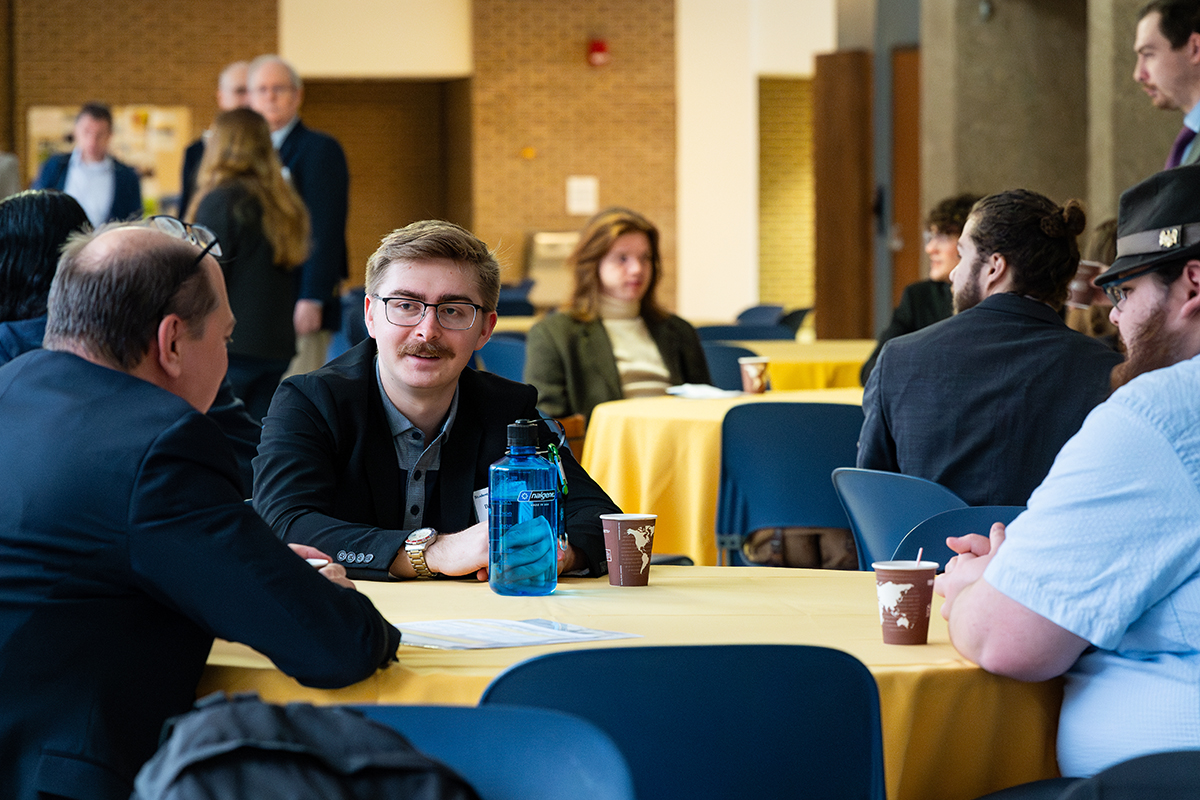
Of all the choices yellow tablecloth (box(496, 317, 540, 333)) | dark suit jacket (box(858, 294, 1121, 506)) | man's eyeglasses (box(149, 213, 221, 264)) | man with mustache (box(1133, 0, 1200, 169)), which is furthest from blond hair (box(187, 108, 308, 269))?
man's eyeglasses (box(149, 213, 221, 264))

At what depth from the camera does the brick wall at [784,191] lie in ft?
54.5

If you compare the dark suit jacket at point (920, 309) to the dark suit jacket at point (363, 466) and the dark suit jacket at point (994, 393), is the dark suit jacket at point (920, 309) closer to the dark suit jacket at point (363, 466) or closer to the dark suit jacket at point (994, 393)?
the dark suit jacket at point (994, 393)

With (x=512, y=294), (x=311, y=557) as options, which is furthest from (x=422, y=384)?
(x=512, y=294)

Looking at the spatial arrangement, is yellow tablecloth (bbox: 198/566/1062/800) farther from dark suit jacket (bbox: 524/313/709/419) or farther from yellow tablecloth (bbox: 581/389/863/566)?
dark suit jacket (bbox: 524/313/709/419)

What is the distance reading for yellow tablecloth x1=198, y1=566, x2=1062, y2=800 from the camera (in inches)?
66.6

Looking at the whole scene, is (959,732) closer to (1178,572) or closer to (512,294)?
(1178,572)

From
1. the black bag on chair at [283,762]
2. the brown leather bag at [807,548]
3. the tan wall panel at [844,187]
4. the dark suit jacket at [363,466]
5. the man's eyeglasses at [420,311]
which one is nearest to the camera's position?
the black bag on chair at [283,762]

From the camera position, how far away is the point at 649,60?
15508mm

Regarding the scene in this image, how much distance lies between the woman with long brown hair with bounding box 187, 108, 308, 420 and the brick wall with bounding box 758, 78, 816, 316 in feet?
37.1

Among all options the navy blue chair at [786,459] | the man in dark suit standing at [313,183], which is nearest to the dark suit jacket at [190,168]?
the man in dark suit standing at [313,183]

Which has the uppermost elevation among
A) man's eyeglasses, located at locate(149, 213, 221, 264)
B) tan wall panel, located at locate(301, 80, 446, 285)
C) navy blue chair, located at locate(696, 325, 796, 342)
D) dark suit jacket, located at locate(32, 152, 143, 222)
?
tan wall panel, located at locate(301, 80, 446, 285)

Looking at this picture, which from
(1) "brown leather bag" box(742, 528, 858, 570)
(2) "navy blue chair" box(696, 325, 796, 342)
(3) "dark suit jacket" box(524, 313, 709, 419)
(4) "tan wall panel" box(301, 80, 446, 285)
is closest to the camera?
(1) "brown leather bag" box(742, 528, 858, 570)

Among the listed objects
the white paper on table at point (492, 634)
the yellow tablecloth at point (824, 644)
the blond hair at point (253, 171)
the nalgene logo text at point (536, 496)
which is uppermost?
the blond hair at point (253, 171)

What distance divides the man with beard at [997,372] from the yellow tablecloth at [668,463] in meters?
0.86
